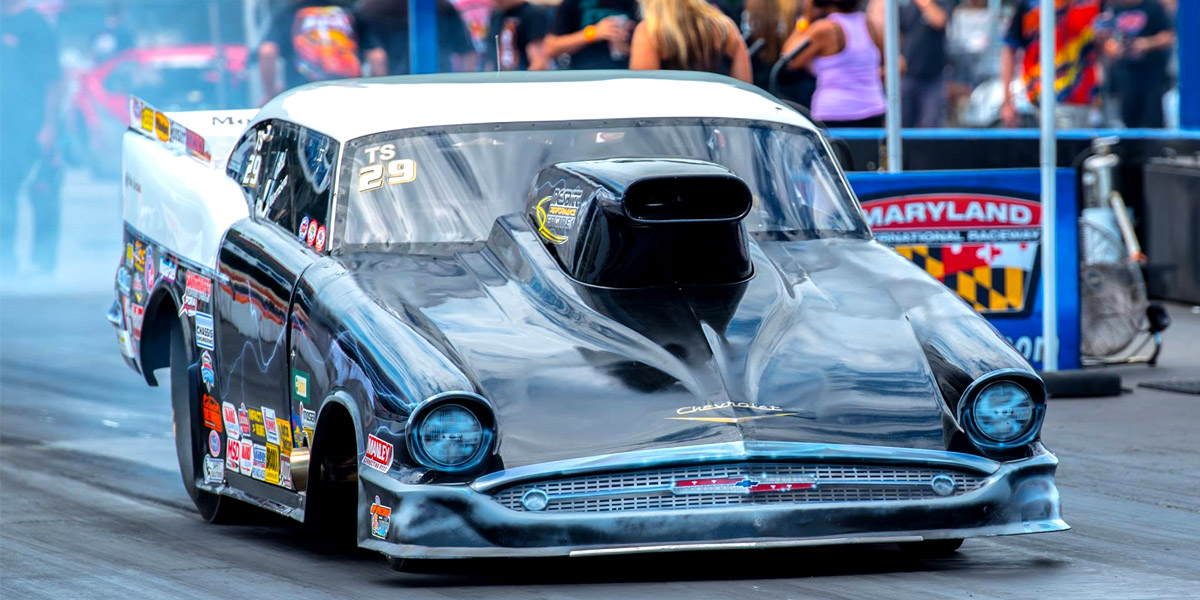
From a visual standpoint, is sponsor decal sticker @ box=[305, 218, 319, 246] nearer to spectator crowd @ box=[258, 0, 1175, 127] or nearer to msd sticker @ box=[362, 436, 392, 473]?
msd sticker @ box=[362, 436, 392, 473]

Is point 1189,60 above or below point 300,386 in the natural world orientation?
above

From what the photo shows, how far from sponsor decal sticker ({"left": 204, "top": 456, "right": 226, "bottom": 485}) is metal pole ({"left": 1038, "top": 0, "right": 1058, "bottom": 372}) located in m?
4.46

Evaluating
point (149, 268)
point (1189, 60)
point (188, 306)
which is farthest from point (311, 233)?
point (1189, 60)

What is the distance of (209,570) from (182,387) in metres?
1.72

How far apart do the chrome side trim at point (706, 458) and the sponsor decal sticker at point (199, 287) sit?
2.09 meters

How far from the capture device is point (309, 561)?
228 inches

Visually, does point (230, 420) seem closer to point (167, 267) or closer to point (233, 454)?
point (233, 454)

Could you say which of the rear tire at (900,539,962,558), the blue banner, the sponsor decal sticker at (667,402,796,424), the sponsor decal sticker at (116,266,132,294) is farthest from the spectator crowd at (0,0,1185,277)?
the sponsor decal sticker at (667,402,796,424)

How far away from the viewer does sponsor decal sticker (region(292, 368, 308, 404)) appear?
5.68 metres

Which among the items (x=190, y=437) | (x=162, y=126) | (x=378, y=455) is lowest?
(x=190, y=437)

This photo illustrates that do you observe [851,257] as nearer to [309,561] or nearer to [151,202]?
[309,561]

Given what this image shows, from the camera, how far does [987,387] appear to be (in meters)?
5.30

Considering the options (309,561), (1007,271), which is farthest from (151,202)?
(1007,271)

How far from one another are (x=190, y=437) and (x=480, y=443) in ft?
7.38
